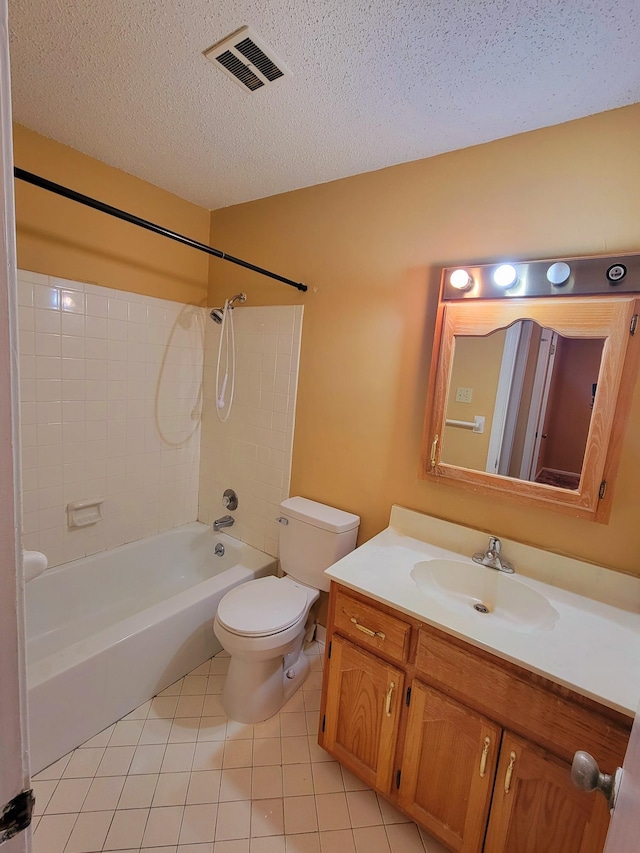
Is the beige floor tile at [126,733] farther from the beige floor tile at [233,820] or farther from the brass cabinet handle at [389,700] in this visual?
the brass cabinet handle at [389,700]

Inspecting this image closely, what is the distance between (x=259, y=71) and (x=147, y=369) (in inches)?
61.0

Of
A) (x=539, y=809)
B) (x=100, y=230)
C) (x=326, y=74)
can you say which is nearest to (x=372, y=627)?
(x=539, y=809)

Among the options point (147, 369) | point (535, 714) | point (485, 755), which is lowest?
point (485, 755)

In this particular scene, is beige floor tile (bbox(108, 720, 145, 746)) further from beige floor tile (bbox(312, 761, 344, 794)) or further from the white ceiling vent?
the white ceiling vent

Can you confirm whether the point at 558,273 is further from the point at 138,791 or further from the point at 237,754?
the point at 138,791

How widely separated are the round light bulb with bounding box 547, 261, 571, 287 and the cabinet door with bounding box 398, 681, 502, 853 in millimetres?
1384

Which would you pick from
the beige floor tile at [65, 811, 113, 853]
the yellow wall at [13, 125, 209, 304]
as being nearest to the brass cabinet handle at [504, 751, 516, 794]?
the beige floor tile at [65, 811, 113, 853]

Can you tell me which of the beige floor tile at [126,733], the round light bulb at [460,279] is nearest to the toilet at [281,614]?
the beige floor tile at [126,733]

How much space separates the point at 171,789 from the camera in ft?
4.45

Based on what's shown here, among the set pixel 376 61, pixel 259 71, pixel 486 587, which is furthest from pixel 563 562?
pixel 259 71

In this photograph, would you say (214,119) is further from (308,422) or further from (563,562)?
(563,562)

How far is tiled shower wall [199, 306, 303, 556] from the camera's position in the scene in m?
2.13

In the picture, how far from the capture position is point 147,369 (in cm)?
226

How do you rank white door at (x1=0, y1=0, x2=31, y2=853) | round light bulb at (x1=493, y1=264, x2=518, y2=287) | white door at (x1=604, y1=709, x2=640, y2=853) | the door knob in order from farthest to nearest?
round light bulb at (x1=493, y1=264, x2=518, y2=287) → the door knob → white door at (x1=604, y1=709, x2=640, y2=853) → white door at (x1=0, y1=0, x2=31, y2=853)
